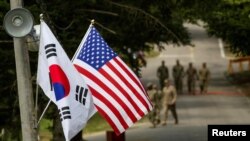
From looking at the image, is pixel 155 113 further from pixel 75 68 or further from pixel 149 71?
pixel 149 71

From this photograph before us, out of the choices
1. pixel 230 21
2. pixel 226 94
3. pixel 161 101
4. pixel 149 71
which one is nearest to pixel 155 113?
pixel 161 101

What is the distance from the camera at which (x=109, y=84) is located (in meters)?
14.3

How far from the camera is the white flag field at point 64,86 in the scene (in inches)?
496

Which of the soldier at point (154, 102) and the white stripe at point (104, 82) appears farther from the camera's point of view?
the soldier at point (154, 102)

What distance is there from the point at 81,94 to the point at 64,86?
0.30 meters

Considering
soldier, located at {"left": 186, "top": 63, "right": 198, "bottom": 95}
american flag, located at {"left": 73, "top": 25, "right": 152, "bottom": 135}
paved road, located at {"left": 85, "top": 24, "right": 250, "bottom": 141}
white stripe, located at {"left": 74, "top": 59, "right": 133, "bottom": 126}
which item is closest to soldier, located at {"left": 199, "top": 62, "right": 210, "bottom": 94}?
soldier, located at {"left": 186, "top": 63, "right": 198, "bottom": 95}

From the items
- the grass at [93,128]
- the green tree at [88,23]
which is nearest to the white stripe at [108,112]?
the green tree at [88,23]

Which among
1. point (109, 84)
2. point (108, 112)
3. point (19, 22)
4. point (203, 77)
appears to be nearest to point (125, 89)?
point (109, 84)

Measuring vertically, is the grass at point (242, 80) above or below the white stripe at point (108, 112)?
below

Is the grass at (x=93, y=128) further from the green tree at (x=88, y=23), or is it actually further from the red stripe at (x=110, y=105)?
the red stripe at (x=110, y=105)

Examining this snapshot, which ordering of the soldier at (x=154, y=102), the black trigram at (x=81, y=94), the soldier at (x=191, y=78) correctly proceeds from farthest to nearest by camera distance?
the soldier at (x=191, y=78), the soldier at (x=154, y=102), the black trigram at (x=81, y=94)

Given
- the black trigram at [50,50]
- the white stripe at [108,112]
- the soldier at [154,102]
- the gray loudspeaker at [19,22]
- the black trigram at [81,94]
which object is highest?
the gray loudspeaker at [19,22]

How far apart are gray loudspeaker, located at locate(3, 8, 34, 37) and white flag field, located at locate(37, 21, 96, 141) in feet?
0.85

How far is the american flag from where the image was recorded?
14.1 m
